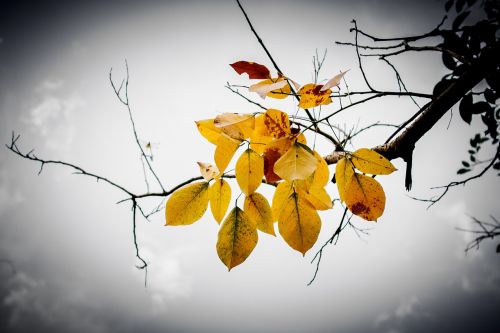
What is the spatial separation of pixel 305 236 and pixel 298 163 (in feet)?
0.60

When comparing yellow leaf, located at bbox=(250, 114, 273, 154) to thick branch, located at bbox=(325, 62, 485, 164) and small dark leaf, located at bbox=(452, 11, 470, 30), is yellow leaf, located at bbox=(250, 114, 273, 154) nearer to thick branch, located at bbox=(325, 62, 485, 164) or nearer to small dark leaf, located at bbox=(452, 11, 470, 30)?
thick branch, located at bbox=(325, 62, 485, 164)

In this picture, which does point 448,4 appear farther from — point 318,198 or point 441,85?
point 318,198

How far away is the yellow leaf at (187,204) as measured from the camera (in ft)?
2.10

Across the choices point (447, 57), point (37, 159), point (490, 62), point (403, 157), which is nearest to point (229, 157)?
point (403, 157)

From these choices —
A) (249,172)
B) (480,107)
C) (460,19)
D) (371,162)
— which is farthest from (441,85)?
(249,172)

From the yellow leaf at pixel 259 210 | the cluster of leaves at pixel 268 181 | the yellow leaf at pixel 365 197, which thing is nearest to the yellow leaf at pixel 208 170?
the cluster of leaves at pixel 268 181

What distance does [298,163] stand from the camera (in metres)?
0.49

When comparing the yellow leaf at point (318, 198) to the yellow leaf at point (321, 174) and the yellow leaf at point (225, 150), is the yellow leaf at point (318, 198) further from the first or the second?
the yellow leaf at point (225, 150)

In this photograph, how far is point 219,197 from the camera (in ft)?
2.12

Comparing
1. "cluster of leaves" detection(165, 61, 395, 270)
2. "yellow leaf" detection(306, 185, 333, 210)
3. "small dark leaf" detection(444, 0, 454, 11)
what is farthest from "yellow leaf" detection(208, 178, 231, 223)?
"small dark leaf" detection(444, 0, 454, 11)

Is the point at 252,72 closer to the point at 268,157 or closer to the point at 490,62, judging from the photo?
the point at 268,157

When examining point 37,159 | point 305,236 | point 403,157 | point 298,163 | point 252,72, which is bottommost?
point 305,236

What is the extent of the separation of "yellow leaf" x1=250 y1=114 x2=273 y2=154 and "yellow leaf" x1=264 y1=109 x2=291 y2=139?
0.04ft

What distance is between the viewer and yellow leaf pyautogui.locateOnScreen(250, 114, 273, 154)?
610 millimetres
